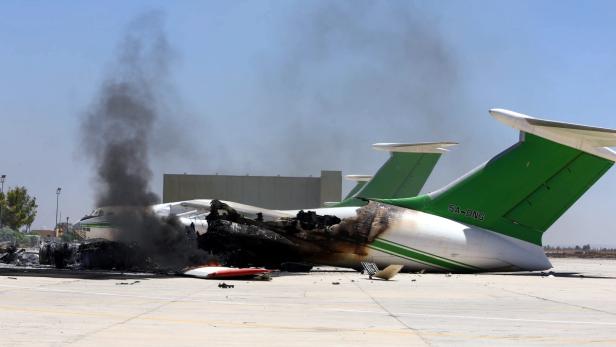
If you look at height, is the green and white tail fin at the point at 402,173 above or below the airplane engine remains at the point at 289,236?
above

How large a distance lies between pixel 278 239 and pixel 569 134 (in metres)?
11.9

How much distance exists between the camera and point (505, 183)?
30500 millimetres

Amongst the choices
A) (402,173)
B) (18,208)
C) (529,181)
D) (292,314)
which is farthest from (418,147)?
(18,208)

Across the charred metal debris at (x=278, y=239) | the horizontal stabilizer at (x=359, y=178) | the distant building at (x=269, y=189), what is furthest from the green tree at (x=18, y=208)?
the charred metal debris at (x=278, y=239)

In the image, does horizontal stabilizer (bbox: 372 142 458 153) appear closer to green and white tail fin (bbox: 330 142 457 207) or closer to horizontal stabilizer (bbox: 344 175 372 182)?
green and white tail fin (bbox: 330 142 457 207)

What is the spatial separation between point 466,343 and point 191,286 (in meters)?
11.6

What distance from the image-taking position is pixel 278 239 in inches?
1221

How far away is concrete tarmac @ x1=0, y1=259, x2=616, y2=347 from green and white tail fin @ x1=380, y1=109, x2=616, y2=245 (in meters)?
7.65

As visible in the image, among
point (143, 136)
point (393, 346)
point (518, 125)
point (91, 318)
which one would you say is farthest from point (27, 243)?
point (393, 346)

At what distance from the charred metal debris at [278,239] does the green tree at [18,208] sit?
7522 centimetres

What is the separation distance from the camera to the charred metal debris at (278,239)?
99.7 feet

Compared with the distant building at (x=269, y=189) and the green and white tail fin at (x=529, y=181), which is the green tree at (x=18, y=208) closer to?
the distant building at (x=269, y=189)

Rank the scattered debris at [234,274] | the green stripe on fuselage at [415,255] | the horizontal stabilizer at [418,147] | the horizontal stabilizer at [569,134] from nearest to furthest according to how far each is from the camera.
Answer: the scattered debris at [234,274]
the horizontal stabilizer at [569,134]
the green stripe on fuselage at [415,255]
the horizontal stabilizer at [418,147]

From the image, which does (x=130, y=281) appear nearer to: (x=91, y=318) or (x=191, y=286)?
(x=191, y=286)
